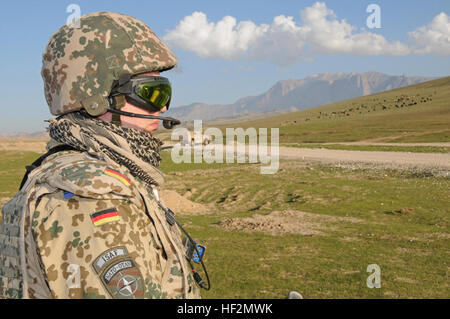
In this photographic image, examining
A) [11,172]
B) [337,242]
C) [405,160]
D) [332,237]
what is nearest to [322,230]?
[332,237]

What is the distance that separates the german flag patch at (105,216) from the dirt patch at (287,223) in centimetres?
976

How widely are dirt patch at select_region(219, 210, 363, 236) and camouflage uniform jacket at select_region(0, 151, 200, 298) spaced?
9.57m

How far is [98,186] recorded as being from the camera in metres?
1.79

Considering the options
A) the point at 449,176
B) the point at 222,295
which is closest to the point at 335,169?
the point at 449,176

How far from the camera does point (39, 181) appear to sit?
193cm

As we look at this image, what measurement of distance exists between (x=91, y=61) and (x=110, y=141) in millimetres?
510

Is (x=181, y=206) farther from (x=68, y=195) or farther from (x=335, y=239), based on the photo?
(x=68, y=195)

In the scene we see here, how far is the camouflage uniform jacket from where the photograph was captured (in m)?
1.71

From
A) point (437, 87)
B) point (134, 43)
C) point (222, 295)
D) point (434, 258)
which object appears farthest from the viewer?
point (437, 87)

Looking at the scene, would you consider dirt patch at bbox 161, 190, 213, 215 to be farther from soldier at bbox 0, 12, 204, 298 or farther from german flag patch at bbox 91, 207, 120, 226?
german flag patch at bbox 91, 207, 120, 226

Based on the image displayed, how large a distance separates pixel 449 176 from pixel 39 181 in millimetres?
20777

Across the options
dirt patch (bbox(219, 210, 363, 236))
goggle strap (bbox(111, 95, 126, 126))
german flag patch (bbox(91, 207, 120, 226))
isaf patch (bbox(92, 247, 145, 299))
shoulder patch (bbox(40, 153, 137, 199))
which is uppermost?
goggle strap (bbox(111, 95, 126, 126))

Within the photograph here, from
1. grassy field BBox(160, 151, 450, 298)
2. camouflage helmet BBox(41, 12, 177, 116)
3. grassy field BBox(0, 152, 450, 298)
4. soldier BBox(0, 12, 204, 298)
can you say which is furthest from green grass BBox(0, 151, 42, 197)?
soldier BBox(0, 12, 204, 298)
